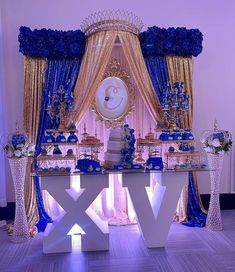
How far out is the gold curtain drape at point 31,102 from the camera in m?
3.47

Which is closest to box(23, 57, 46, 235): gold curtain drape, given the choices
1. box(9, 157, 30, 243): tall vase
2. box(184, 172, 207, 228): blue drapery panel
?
box(9, 157, 30, 243): tall vase

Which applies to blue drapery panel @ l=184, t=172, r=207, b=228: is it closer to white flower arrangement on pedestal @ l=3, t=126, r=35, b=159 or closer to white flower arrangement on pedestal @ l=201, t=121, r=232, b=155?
white flower arrangement on pedestal @ l=201, t=121, r=232, b=155

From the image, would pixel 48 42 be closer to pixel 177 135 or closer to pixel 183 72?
pixel 183 72

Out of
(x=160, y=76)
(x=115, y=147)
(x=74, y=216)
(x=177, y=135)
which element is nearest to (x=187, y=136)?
(x=177, y=135)

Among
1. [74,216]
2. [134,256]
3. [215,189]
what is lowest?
[134,256]

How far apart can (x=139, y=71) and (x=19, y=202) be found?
2122 mm

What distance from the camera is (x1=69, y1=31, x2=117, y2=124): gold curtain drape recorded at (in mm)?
3314

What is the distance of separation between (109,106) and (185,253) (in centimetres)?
194

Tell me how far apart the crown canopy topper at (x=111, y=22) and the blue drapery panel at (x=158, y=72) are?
40 cm

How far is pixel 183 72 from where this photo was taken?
143 inches

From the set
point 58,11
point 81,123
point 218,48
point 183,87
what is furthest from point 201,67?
point 58,11

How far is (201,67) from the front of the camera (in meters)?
4.00

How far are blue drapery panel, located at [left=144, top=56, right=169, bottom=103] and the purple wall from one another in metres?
0.63

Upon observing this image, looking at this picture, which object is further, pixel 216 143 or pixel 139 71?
pixel 139 71
